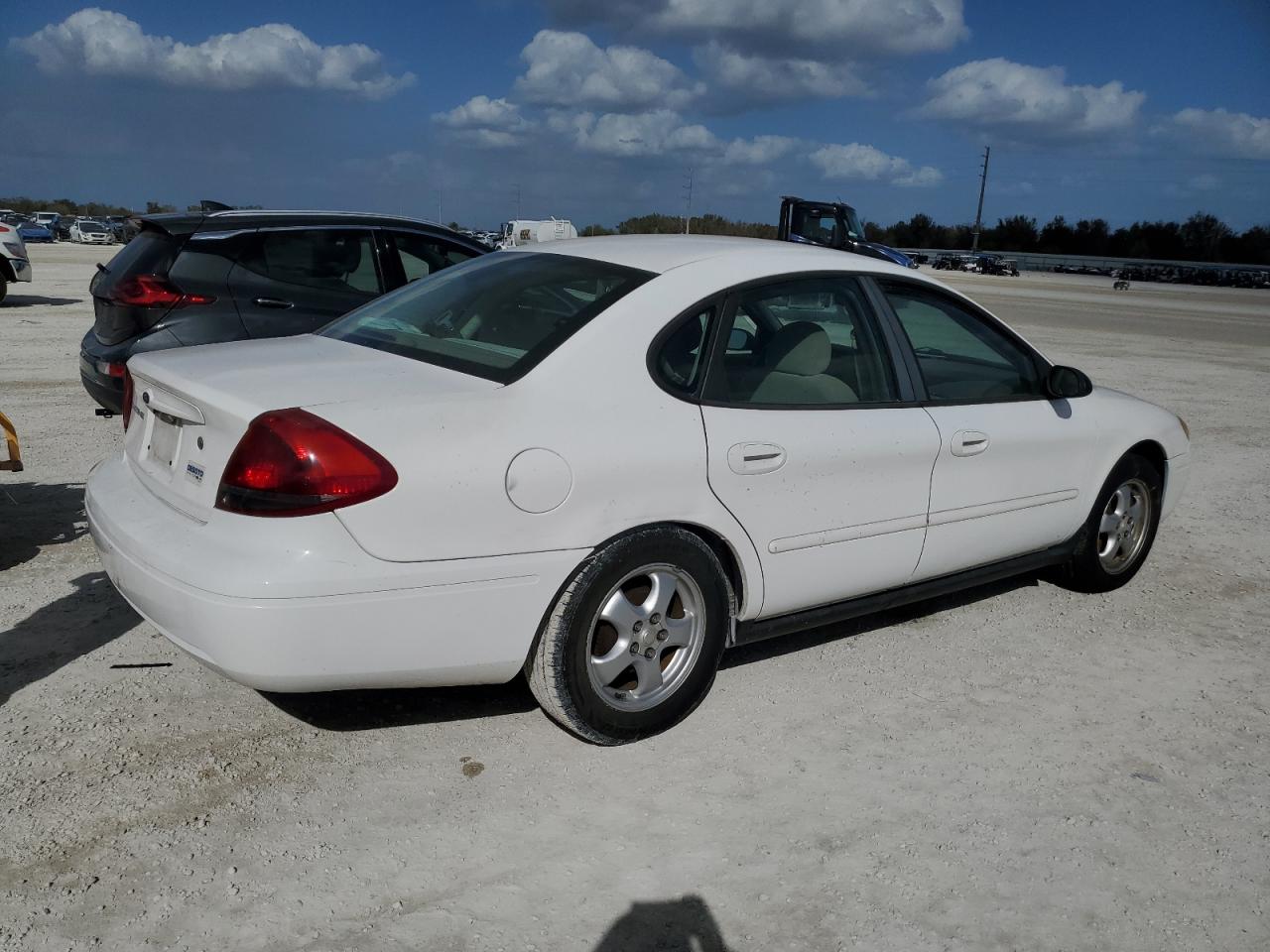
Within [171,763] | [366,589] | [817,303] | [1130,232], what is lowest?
[171,763]

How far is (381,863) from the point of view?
2.91 meters

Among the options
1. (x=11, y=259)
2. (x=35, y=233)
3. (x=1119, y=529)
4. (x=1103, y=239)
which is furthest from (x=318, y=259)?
(x=1103, y=239)

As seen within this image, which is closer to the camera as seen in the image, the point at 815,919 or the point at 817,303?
the point at 815,919

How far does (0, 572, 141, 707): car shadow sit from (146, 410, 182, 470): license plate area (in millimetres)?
1032

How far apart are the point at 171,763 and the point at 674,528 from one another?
1.70m

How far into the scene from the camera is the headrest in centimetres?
400

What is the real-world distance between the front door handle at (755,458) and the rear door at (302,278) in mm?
4190

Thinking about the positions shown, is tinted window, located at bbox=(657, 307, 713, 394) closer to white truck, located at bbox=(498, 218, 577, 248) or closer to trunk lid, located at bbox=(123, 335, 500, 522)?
trunk lid, located at bbox=(123, 335, 500, 522)

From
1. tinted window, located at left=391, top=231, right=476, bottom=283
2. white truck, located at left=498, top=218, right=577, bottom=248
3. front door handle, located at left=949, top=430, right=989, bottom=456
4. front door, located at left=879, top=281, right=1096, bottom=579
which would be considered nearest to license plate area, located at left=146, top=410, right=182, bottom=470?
front door, located at left=879, top=281, right=1096, bottom=579

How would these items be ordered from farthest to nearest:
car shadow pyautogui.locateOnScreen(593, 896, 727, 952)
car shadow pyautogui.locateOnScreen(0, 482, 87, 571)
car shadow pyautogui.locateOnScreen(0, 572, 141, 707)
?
1. car shadow pyautogui.locateOnScreen(0, 482, 87, 571)
2. car shadow pyautogui.locateOnScreen(0, 572, 141, 707)
3. car shadow pyautogui.locateOnScreen(593, 896, 727, 952)

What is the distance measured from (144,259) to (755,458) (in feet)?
15.6

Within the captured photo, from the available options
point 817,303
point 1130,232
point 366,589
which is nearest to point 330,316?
point 817,303

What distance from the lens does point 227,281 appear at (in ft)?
22.4

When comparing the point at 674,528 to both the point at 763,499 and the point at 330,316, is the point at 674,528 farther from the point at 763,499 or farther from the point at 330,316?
the point at 330,316
